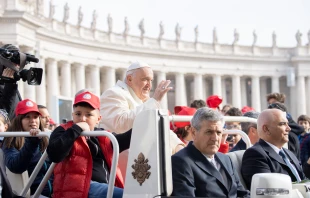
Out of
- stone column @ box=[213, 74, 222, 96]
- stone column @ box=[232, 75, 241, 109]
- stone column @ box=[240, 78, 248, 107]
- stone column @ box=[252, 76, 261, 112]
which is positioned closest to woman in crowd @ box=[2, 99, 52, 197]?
stone column @ box=[213, 74, 222, 96]

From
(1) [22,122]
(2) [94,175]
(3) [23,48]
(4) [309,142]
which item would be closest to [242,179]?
(2) [94,175]

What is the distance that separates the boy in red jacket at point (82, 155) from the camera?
743cm

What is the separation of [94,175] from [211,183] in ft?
4.45

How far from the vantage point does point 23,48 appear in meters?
59.4

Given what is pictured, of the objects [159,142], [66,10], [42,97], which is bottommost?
[159,142]

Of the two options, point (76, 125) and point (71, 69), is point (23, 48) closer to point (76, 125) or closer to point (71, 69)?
point (71, 69)

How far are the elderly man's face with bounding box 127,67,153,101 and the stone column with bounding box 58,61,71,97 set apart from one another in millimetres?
57552

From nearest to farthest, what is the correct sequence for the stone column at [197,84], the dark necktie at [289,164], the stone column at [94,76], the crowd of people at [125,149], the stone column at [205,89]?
the crowd of people at [125,149] < the dark necktie at [289,164] < the stone column at [94,76] < the stone column at [197,84] < the stone column at [205,89]

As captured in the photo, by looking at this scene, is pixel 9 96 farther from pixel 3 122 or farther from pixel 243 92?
pixel 243 92

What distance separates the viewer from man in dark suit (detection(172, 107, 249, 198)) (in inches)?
283

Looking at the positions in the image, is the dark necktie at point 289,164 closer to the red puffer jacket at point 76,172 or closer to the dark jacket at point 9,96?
the red puffer jacket at point 76,172

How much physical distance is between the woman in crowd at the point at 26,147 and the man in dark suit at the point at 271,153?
247 cm

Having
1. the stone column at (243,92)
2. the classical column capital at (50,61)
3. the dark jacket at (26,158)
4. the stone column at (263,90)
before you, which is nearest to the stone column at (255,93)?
the stone column at (243,92)

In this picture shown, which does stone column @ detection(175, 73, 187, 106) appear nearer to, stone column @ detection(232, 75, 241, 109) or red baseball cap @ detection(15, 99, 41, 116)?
stone column @ detection(232, 75, 241, 109)
